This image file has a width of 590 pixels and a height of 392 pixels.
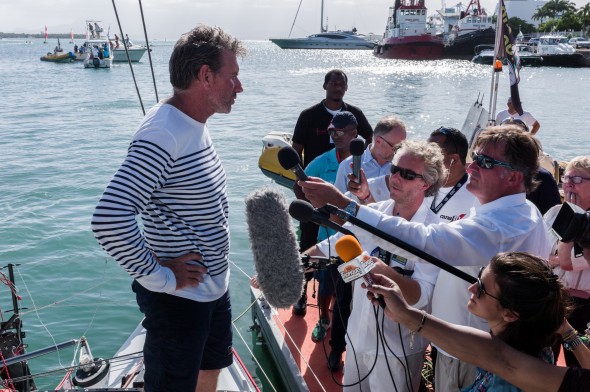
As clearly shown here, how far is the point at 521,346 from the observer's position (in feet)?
5.82

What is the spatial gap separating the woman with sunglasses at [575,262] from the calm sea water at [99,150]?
1.98m

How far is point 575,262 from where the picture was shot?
287cm

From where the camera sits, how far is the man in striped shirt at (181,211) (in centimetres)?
Result: 199

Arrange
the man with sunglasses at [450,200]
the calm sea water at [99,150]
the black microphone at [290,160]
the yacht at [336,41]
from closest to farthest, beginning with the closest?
the black microphone at [290,160], the man with sunglasses at [450,200], the calm sea water at [99,150], the yacht at [336,41]

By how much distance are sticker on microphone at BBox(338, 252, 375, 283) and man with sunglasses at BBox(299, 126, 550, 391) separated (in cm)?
29

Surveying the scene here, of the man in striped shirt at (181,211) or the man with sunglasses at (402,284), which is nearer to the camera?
the man in striped shirt at (181,211)

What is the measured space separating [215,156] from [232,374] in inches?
79.9

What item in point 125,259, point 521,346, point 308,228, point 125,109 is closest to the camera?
point 521,346

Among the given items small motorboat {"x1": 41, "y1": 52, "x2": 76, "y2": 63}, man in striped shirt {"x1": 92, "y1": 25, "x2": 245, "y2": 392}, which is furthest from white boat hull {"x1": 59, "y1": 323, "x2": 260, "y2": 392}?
small motorboat {"x1": 41, "y1": 52, "x2": 76, "y2": 63}

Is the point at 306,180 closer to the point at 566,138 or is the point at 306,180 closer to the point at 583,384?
the point at 583,384

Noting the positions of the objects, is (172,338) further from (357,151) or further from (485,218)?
(485,218)

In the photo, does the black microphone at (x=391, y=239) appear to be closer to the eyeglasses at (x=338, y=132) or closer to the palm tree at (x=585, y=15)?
the eyeglasses at (x=338, y=132)

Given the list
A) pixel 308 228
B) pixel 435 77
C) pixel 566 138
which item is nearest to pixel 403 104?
pixel 566 138

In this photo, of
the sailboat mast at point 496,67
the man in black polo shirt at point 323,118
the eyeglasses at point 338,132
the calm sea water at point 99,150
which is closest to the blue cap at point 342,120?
the eyeglasses at point 338,132
